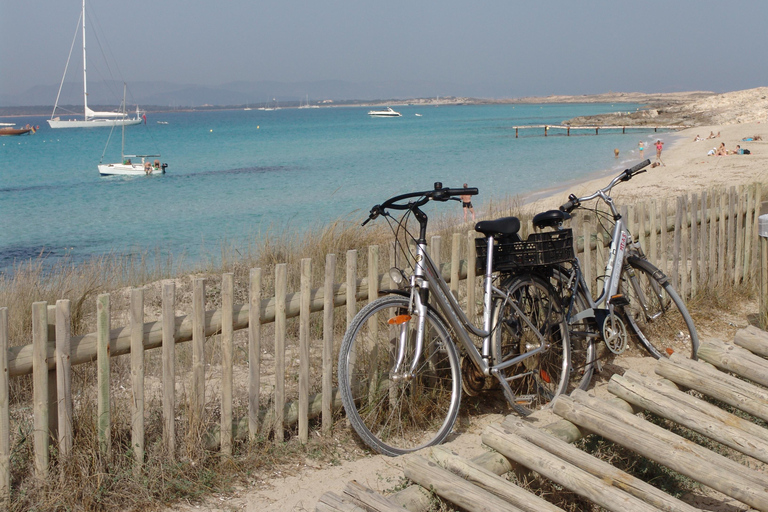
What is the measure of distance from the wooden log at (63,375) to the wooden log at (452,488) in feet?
5.33

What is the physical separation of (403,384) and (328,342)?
1.69ft

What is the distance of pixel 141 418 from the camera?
3451mm

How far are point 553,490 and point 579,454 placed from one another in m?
0.42

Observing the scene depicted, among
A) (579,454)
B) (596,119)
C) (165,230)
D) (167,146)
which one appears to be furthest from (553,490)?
(596,119)

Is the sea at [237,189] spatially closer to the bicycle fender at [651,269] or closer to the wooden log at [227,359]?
the bicycle fender at [651,269]

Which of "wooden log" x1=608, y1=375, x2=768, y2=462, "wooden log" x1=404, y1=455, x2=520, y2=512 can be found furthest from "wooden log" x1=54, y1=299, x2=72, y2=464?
"wooden log" x1=608, y1=375, x2=768, y2=462

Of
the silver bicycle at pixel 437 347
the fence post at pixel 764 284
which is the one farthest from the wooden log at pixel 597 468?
the fence post at pixel 764 284

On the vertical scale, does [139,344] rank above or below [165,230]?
above

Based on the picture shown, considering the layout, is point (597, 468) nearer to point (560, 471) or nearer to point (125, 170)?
point (560, 471)

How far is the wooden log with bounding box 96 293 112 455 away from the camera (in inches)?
130

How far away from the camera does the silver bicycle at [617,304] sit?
4.88 metres

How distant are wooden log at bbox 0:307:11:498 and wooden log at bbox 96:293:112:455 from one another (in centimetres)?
39

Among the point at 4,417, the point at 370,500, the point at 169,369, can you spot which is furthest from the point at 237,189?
the point at 370,500

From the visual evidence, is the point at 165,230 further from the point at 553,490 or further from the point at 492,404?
the point at 553,490
